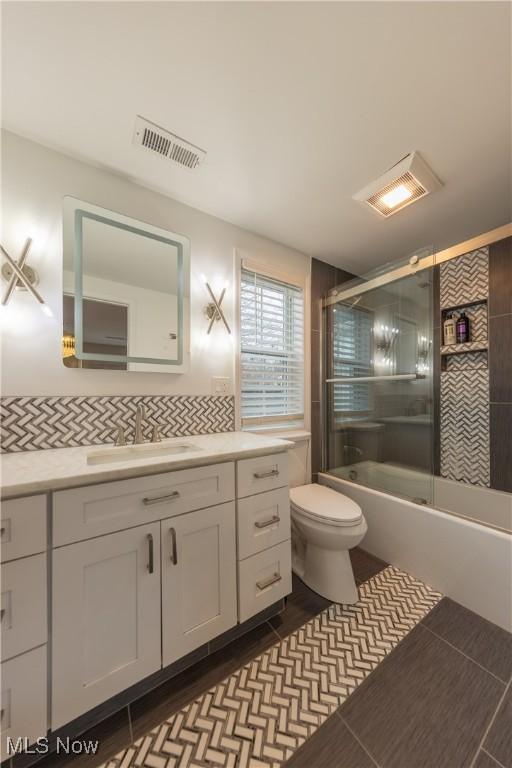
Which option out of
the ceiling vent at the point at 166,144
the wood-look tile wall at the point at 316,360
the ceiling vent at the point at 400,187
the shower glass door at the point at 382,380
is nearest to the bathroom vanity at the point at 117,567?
the wood-look tile wall at the point at 316,360

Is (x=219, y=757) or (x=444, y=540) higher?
(x=444, y=540)

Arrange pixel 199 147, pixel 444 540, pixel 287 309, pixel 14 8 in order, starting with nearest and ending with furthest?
1. pixel 14 8
2. pixel 199 147
3. pixel 444 540
4. pixel 287 309

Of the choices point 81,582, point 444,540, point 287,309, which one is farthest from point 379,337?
point 81,582

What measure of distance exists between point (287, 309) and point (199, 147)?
1.14 meters

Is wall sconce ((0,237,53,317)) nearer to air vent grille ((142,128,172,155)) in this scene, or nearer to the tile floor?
air vent grille ((142,128,172,155))

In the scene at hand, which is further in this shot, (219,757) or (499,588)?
(499,588)

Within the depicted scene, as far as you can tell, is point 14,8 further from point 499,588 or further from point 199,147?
point 499,588

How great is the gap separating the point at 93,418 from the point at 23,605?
74cm

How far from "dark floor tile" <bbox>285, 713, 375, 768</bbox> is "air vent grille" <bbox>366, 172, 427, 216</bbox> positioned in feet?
7.75

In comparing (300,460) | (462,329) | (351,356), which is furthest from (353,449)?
(462,329)

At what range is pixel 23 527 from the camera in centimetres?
77

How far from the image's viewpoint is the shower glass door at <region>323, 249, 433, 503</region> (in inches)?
75.2

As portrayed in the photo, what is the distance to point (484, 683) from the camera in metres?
1.06

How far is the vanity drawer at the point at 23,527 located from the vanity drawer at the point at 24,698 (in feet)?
0.96
